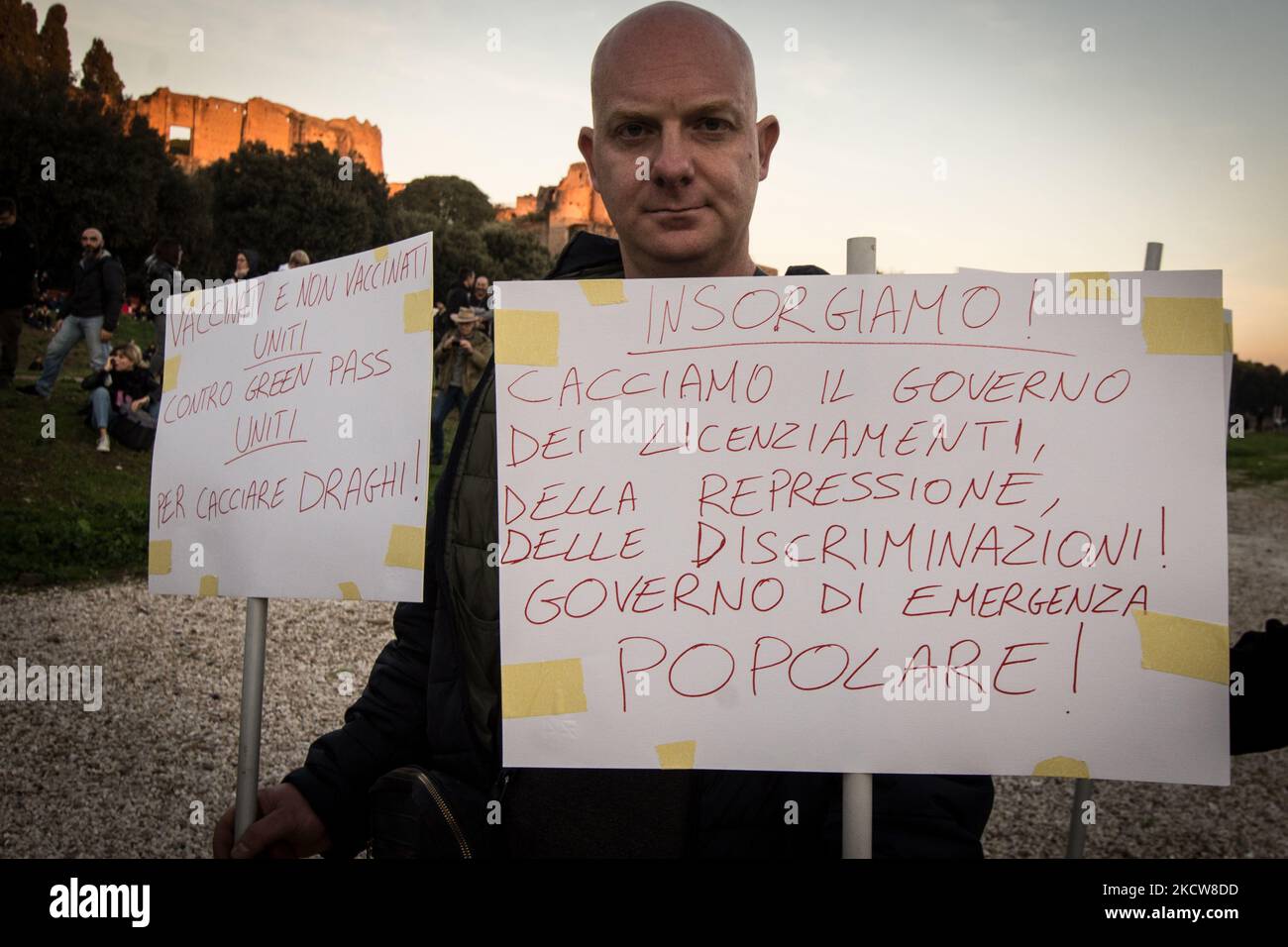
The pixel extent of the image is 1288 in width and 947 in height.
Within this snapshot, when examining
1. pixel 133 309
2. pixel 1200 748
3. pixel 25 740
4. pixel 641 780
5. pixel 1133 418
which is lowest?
pixel 25 740

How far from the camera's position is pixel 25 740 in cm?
521

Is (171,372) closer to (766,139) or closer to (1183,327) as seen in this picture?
(766,139)

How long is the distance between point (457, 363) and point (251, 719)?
9.59 m

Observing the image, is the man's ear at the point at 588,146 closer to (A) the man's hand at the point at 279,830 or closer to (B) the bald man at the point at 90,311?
(A) the man's hand at the point at 279,830

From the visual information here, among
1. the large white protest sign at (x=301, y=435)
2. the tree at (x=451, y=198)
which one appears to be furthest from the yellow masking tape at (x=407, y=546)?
the tree at (x=451, y=198)

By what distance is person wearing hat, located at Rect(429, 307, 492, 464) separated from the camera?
35.4 ft

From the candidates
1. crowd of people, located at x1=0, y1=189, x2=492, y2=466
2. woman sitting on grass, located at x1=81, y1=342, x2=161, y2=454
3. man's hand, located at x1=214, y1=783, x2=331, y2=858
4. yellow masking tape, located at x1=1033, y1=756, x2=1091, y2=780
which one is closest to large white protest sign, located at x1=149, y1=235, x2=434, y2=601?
man's hand, located at x1=214, y1=783, x2=331, y2=858

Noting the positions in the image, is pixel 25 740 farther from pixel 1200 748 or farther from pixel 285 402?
pixel 1200 748

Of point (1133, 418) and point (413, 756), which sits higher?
point (1133, 418)

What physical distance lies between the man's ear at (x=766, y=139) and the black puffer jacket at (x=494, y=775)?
1.36 ft

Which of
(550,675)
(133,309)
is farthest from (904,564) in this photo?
(133,309)

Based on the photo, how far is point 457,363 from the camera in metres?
11.3

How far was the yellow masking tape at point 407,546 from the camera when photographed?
1775 millimetres
